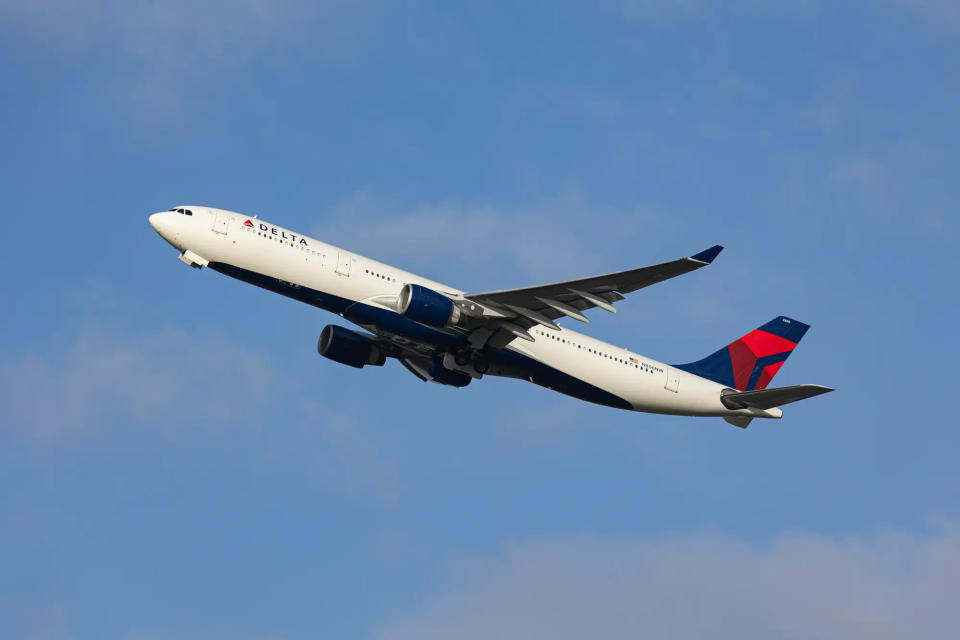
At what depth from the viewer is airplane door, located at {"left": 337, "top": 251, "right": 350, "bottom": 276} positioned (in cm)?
4453

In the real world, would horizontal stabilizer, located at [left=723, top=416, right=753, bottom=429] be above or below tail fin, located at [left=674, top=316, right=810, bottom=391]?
below

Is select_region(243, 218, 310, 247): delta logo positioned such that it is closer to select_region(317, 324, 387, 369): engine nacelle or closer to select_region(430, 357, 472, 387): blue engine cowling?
select_region(317, 324, 387, 369): engine nacelle

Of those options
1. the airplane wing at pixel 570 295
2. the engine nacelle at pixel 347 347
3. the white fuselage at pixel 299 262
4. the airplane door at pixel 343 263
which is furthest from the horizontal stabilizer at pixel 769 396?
the airplane door at pixel 343 263

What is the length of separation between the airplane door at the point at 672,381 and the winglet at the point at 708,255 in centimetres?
1258

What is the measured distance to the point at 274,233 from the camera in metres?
44.6

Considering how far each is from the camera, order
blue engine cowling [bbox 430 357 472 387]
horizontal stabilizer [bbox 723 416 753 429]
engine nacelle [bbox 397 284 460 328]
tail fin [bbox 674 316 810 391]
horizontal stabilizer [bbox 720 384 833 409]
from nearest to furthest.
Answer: engine nacelle [bbox 397 284 460 328] → horizontal stabilizer [bbox 720 384 833 409] → blue engine cowling [bbox 430 357 472 387] → horizontal stabilizer [bbox 723 416 753 429] → tail fin [bbox 674 316 810 391]

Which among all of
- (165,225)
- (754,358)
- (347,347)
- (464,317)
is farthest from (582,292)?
(165,225)

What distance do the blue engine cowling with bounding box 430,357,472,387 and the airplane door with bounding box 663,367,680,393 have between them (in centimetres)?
850

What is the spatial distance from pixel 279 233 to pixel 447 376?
32.8ft

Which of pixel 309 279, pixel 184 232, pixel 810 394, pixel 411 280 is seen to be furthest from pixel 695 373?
pixel 184 232

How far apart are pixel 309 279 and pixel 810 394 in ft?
65.8

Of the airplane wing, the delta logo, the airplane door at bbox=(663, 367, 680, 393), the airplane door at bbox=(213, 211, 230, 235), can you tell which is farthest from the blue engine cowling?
the airplane door at bbox=(213, 211, 230, 235)

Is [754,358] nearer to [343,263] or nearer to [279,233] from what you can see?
[343,263]

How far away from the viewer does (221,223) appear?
44.3 meters
